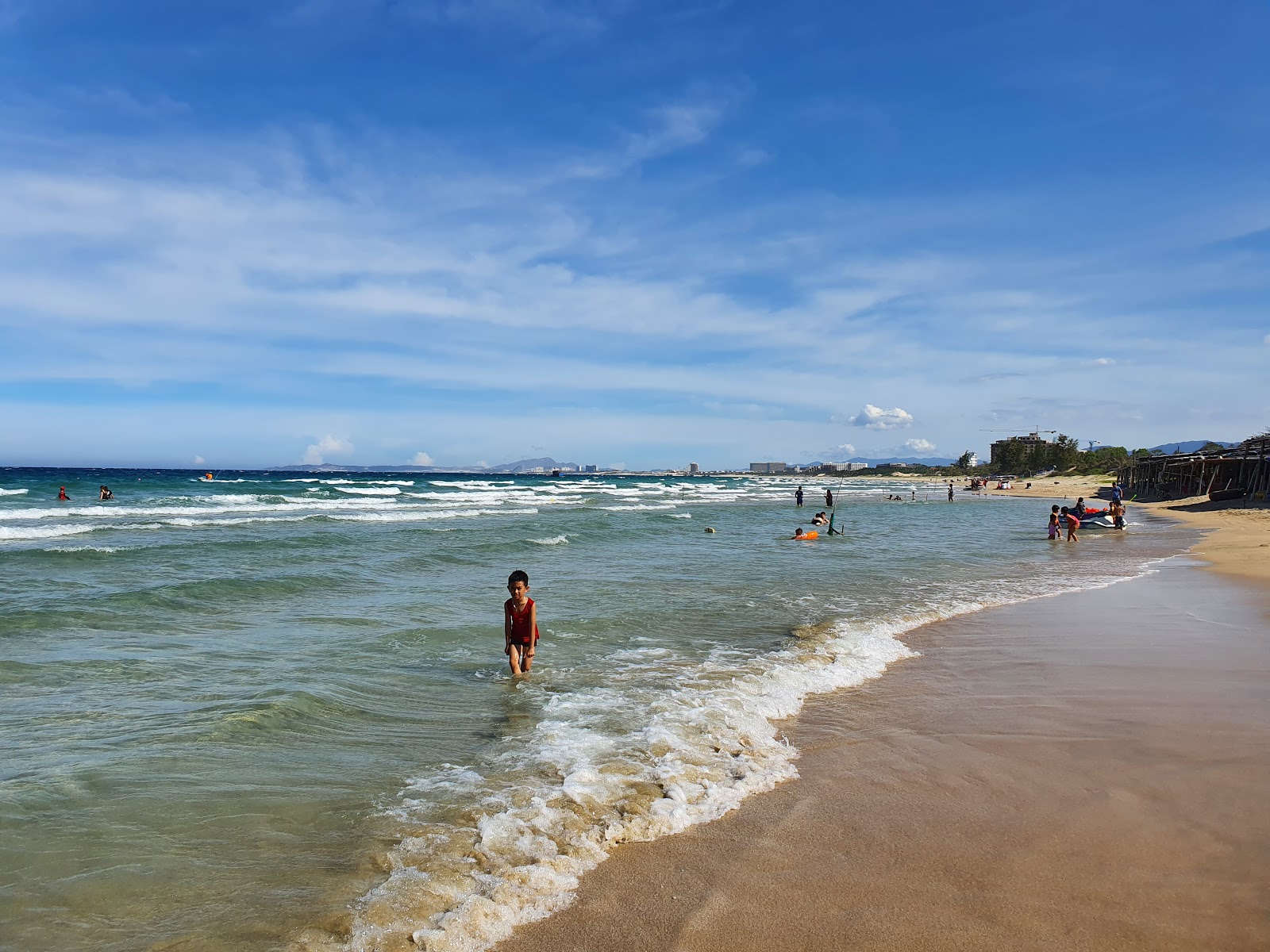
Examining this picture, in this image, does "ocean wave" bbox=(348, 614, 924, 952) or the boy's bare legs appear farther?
the boy's bare legs

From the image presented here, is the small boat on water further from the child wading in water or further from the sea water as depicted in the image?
the child wading in water

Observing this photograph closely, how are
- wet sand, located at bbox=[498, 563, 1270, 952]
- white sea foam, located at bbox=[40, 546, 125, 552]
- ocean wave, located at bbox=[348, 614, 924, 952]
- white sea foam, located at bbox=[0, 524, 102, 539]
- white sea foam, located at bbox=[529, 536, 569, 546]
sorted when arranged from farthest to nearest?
white sea foam, located at bbox=[0, 524, 102, 539]
white sea foam, located at bbox=[529, 536, 569, 546]
white sea foam, located at bbox=[40, 546, 125, 552]
ocean wave, located at bbox=[348, 614, 924, 952]
wet sand, located at bbox=[498, 563, 1270, 952]

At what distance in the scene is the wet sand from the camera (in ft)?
10.9

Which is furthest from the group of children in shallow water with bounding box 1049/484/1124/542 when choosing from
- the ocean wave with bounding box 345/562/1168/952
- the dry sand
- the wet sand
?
the ocean wave with bounding box 345/562/1168/952

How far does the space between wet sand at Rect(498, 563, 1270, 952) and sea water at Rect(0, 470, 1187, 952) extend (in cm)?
38

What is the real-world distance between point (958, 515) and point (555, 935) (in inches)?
1589

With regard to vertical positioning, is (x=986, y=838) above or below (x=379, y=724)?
above

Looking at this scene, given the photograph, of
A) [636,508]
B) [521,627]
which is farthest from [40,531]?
[636,508]

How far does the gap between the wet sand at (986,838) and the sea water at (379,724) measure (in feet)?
1.25

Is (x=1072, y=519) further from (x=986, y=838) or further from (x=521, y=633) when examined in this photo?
(x=986, y=838)

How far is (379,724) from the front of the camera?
656cm

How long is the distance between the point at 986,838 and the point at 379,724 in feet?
15.7

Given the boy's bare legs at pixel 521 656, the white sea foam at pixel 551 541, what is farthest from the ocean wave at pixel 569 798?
the white sea foam at pixel 551 541

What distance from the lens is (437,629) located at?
10594 mm
